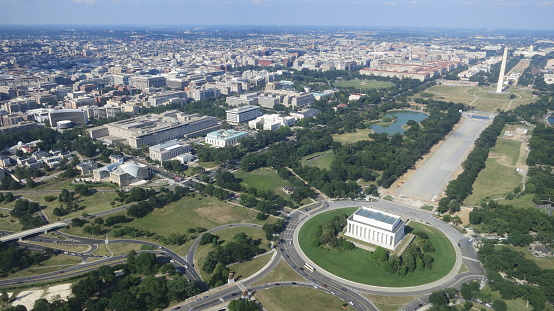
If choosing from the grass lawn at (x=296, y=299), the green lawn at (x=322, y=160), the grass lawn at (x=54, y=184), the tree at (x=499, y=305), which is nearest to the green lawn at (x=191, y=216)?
the grass lawn at (x=296, y=299)

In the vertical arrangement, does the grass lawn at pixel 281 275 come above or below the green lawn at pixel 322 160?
below

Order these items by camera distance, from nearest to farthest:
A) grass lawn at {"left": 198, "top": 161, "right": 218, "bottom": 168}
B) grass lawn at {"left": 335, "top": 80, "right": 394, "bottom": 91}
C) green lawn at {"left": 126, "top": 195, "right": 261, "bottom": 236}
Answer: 1. green lawn at {"left": 126, "top": 195, "right": 261, "bottom": 236}
2. grass lawn at {"left": 198, "top": 161, "right": 218, "bottom": 168}
3. grass lawn at {"left": 335, "top": 80, "right": 394, "bottom": 91}

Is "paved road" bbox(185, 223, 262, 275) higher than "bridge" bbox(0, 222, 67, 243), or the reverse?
"bridge" bbox(0, 222, 67, 243)

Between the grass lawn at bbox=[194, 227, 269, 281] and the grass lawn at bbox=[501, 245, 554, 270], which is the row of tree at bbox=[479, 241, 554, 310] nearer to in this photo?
the grass lawn at bbox=[501, 245, 554, 270]

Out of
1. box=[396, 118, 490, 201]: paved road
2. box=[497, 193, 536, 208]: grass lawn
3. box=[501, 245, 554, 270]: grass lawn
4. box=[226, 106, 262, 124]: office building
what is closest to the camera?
box=[501, 245, 554, 270]: grass lawn

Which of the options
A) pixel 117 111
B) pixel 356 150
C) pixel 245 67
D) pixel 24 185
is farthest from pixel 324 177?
pixel 245 67

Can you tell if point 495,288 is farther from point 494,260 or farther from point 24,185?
point 24,185

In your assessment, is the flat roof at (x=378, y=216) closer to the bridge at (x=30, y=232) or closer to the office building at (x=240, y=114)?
the bridge at (x=30, y=232)

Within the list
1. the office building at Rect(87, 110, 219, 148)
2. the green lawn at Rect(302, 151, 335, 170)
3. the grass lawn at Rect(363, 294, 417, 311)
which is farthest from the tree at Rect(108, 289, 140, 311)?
the office building at Rect(87, 110, 219, 148)
